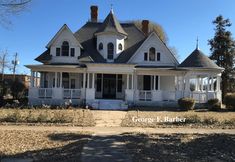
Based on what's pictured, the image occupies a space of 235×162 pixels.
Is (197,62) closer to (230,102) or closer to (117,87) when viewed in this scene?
(230,102)

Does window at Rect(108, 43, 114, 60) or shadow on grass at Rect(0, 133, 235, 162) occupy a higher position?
window at Rect(108, 43, 114, 60)

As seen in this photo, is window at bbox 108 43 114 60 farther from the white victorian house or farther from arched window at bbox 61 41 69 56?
arched window at bbox 61 41 69 56

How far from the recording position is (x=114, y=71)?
111 ft

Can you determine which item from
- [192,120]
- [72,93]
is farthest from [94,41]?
[192,120]

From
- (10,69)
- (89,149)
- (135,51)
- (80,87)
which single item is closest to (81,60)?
(80,87)

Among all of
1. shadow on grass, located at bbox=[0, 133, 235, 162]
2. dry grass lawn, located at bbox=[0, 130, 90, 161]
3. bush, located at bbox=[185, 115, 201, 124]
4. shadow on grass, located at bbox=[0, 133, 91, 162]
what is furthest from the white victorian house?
shadow on grass, located at bbox=[0, 133, 91, 162]

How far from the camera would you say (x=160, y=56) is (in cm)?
3719

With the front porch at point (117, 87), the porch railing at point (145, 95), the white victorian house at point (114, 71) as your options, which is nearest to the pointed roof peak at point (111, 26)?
the white victorian house at point (114, 71)

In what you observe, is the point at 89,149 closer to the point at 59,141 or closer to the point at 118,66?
the point at 59,141

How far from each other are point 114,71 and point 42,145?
66.5 ft

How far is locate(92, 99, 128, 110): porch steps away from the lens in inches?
1265

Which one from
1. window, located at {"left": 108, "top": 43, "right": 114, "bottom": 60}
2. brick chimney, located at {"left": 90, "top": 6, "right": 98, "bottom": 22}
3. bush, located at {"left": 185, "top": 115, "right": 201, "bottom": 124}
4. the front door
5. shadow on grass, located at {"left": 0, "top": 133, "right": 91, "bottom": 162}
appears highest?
brick chimney, located at {"left": 90, "top": 6, "right": 98, "bottom": 22}

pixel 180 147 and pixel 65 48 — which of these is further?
pixel 65 48

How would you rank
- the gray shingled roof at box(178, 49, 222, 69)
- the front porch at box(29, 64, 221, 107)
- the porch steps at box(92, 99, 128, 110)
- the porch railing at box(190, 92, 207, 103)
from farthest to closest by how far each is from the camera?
the gray shingled roof at box(178, 49, 222, 69) < the porch railing at box(190, 92, 207, 103) < the front porch at box(29, 64, 221, 107) < the porch steps at box(92, 99, 128, 110)
